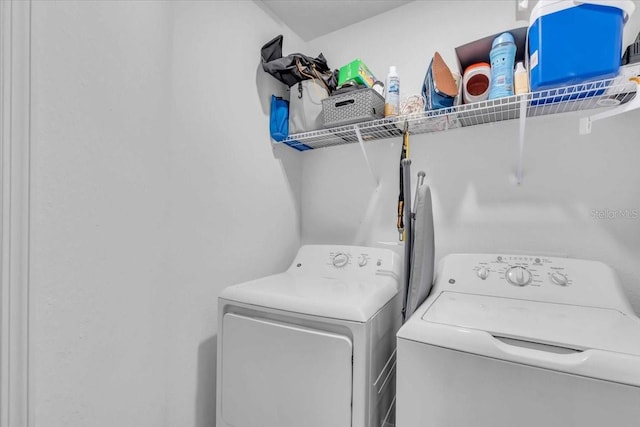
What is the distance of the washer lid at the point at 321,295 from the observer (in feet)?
3.36

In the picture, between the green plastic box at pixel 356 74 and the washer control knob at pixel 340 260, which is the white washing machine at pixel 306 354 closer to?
the washer control knob at pixel 340 260

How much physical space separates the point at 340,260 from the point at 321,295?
18.5 inches

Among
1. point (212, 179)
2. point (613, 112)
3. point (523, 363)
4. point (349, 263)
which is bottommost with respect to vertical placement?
point (523, 363)

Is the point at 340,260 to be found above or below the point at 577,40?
below

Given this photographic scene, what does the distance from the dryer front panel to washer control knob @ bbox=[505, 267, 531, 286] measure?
29.7 inches

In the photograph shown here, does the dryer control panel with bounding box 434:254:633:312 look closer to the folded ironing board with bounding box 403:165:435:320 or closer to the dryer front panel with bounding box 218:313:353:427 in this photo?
the folded ironing board with bounding box 403:165:435:320

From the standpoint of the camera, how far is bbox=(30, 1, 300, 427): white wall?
0.78m

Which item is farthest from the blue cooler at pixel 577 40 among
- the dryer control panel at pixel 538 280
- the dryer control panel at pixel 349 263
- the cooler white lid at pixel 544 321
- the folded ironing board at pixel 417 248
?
the dryer control panel at pixel 349 263

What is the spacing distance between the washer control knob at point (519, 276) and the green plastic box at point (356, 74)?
3.80 feet

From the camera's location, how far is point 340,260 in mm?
1605

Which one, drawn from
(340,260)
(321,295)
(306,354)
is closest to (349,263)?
(340,260)

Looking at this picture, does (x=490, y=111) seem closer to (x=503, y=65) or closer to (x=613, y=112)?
(x=503, y=65)

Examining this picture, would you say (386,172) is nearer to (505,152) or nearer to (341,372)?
(505,152)

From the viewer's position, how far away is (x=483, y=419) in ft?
2.53
